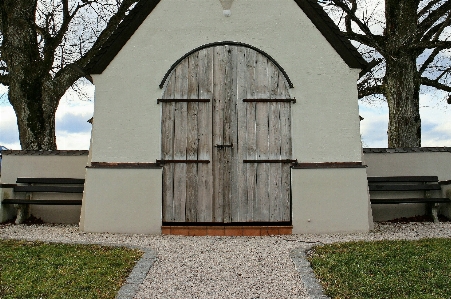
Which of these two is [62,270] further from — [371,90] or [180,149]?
[371,90]

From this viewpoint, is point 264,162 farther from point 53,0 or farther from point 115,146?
point 53,0

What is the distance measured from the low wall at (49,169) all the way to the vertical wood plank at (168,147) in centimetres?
357

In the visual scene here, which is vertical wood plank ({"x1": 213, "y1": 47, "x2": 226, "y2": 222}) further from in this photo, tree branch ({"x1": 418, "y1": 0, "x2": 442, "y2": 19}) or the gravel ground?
tree branch ({"x1": 418, "y1": 0, "x2": 442, "y2": 19})

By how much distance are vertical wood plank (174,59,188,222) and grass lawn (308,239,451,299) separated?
10.6 feet

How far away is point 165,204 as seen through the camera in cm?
1036

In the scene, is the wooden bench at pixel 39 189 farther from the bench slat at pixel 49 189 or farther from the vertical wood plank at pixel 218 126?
the vertical wood plank at pixel 218 126

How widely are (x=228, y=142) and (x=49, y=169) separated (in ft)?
17.8

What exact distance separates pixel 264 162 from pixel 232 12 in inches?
124

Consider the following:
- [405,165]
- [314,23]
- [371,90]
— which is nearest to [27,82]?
[314,23]

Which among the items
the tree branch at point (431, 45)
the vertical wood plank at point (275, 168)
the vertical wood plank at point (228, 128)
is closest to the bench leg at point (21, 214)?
the vertical wood plank at point (228, 128)

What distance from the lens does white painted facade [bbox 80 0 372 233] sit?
10297 millimetres

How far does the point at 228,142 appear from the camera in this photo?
10.4 m

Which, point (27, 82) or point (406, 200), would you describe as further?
point (27, 82)

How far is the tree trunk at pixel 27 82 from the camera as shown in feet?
52.3
